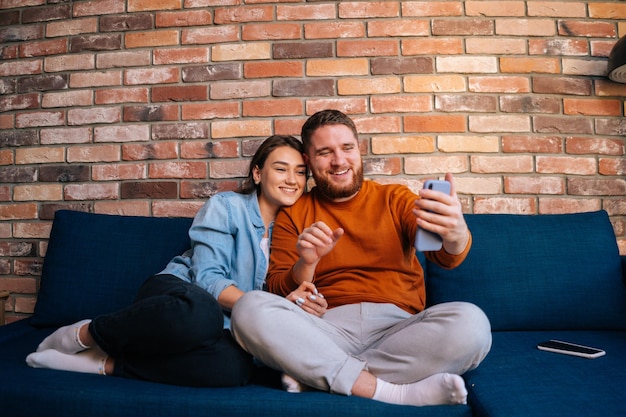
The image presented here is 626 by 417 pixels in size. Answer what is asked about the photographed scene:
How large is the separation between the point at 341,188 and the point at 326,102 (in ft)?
1.81

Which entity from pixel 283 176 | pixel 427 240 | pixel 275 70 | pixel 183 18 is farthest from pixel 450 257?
pixel 183 18

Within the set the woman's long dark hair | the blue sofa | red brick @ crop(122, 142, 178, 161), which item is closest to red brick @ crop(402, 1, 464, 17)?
the woman's long dark hair

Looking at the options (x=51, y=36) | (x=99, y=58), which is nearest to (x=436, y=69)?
(x=99, y=58)

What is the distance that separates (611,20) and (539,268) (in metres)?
1.24

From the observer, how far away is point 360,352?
4.11 ft

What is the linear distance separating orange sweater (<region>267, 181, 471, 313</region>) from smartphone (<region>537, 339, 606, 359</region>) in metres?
0.38

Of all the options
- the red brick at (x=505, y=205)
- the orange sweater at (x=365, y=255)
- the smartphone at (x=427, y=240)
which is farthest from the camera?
the red brick at (x=505, y=205)

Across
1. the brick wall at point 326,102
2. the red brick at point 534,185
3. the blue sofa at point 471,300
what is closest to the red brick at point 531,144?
the brick wall at point 326,102

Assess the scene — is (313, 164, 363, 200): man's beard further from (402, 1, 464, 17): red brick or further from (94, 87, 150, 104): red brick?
(94, 87, 150, 104): red brick

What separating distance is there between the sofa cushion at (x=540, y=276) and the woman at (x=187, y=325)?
0.60m

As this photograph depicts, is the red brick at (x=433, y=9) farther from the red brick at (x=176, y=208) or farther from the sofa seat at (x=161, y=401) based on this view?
the sofa seat at (x=161, y=401)

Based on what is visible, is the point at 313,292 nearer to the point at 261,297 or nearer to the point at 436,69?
the point at 261,297

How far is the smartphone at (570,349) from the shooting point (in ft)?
3.93

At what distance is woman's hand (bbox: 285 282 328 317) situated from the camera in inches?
49.4
